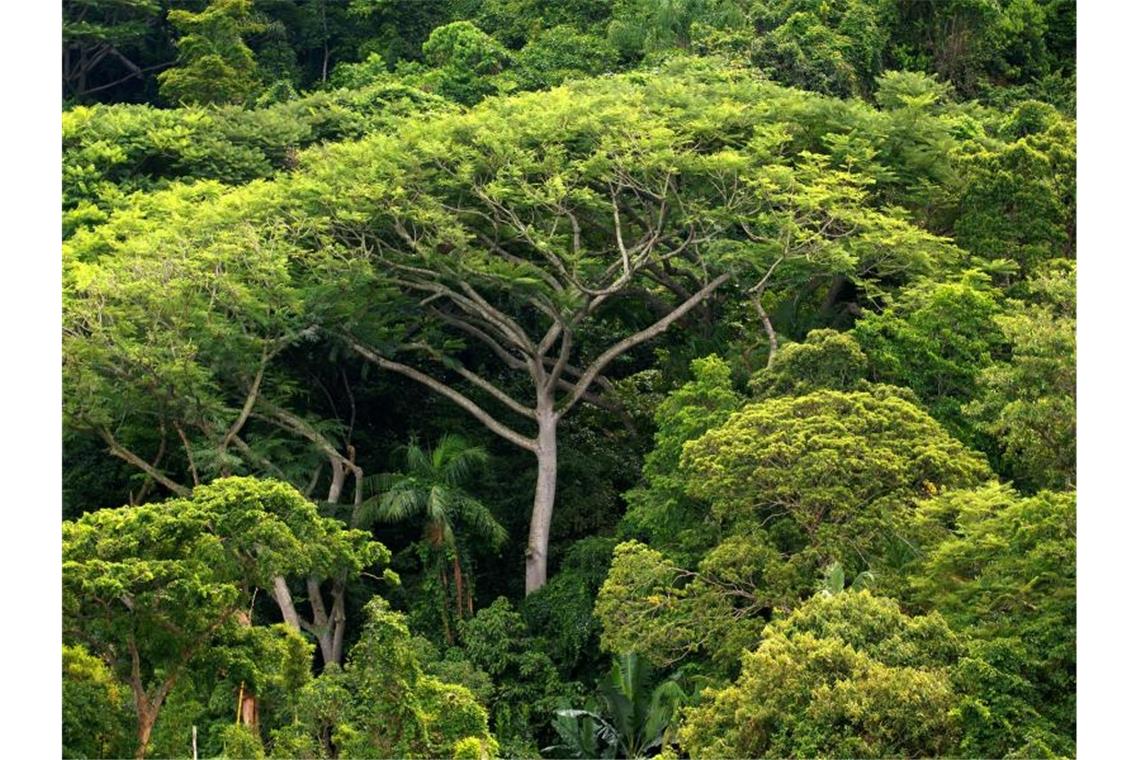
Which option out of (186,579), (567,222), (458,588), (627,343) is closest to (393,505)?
(458,588)

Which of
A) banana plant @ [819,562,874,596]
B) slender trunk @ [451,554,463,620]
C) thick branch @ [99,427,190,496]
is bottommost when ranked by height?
slender trunk @ [451,554,463,620]

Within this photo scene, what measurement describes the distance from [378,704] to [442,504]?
24.4 ft

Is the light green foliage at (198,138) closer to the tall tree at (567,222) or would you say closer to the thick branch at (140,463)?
the tall tree at (567,222)

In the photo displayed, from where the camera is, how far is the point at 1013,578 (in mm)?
18656

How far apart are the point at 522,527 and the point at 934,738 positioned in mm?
11470

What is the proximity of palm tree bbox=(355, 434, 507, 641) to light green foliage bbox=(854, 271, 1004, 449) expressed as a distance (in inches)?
200

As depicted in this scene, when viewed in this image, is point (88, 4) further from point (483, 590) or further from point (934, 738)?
point (934, 738)

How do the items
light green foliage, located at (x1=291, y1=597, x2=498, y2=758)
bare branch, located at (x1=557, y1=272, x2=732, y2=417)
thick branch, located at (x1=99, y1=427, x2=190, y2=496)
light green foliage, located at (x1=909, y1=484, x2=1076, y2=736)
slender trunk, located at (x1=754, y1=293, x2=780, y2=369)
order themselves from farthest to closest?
bare branch, located at (x1=557, y1=272, x2=732, y2=417) < thick branch, located at (x1=99, y1=427, x2=190, y2=496) < slender trunk, located at (x1=754, y1=293, x2=780, y2=369) < light green foliage, located at (x1=291, y1=597, x2=498, y2=758) < light green foliage, located at (x1=909, y1=484, x2=1076, y2=736)

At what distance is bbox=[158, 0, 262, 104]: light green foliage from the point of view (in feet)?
122

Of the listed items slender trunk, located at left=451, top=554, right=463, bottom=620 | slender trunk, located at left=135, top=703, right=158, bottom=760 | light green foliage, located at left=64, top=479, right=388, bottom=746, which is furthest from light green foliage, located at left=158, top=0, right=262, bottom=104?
slender trunk, located at left=135, top=703, right=158, bottom=760

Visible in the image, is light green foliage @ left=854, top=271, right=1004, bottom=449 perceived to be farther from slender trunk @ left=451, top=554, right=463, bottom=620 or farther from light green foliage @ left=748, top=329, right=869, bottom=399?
slender trunk @ left=451, top=554, right=463, bottom=620

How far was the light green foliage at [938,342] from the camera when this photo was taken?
23578 mm

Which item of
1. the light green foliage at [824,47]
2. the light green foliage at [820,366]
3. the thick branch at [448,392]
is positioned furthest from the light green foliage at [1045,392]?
the light green foliage at [824,47]

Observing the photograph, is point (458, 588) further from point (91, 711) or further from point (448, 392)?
point (91, 711)
